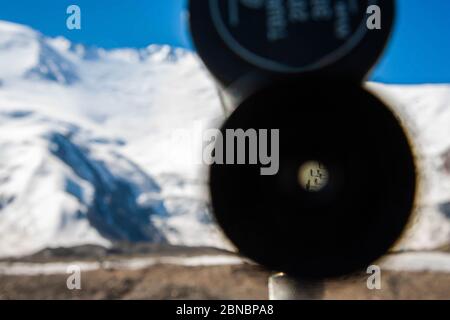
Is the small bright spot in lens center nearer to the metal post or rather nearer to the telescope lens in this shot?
the telescope lens

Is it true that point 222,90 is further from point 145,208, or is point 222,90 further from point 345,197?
point 145,208

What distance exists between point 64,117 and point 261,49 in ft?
67.4

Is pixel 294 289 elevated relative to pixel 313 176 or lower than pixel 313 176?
lower

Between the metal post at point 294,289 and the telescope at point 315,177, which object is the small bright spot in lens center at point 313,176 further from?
the metal post at point 294,289

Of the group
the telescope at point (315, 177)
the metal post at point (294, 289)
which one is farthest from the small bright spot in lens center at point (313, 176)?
the metal post at point (294, 289)

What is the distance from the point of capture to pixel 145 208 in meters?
17.3

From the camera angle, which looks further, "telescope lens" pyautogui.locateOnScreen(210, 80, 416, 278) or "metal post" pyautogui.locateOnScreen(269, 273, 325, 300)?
"metal post" pyautogui.locateOnScreen(269, 273, 325, 300)

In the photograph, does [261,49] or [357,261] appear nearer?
[357,261]

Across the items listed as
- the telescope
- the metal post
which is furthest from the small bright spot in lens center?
the metal post

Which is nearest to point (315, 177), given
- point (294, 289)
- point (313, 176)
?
point (313, 176)

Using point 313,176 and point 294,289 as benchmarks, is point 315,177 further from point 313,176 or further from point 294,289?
point 294,289

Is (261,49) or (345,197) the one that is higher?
(261,49)
